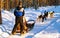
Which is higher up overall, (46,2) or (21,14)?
(21,14)

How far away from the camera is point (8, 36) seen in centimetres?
1280

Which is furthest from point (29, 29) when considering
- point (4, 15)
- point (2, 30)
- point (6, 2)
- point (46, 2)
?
point (46, 2)

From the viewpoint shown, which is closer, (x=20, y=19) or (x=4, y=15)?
(x=20, y=19)

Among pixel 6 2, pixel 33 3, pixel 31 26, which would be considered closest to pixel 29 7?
pixel 33 3

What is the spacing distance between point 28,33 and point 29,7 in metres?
16.3

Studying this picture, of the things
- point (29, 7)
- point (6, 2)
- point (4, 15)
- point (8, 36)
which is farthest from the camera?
point (29, 7)

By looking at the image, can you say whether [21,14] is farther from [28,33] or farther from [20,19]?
[28,33]

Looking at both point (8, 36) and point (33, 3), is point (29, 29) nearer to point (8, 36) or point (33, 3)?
point (8, 36)

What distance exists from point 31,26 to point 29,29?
0.58 meters

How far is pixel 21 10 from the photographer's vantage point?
13039mm

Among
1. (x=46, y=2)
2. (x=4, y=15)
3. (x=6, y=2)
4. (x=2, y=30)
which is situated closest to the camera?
(x=2, y=30)

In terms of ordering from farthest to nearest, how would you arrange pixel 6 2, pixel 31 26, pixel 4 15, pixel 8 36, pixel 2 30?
1. pixel 6 2
2. pixel 4 15
3. pixel 31 26
4. pixel 2 30
5. pixel 8 36

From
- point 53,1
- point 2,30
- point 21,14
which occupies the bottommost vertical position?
point 53,1

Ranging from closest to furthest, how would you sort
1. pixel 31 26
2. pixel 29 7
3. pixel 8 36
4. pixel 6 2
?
pixel 8 36
pixel 31 26
pixel 6 2
pixel 29 7
